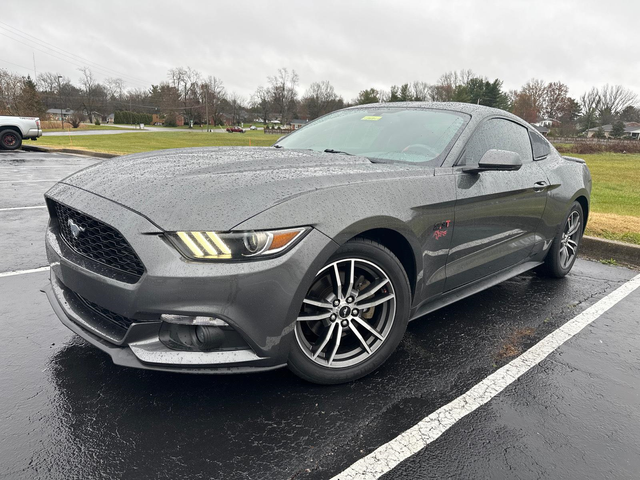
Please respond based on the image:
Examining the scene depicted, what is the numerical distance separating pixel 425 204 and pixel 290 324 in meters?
1.08

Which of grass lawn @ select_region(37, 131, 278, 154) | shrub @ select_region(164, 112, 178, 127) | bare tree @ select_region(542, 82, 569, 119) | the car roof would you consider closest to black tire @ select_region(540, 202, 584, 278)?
the car roof

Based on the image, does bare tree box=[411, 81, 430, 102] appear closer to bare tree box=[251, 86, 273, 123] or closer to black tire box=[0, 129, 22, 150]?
bare tree box=[251, 86, 273, 123]

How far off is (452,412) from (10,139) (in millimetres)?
20691

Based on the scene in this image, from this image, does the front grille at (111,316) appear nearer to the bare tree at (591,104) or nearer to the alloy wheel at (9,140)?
the alloy wheel at (9,140)

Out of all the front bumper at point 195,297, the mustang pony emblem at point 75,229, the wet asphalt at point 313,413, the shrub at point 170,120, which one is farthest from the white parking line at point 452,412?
the shrub at point 170,120

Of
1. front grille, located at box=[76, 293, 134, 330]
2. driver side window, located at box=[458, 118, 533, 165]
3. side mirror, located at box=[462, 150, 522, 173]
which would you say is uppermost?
driver side window, located at box=[458, 118, 533, 165]

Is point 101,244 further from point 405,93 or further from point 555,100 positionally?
point 555,100

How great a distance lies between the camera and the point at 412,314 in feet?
9.11

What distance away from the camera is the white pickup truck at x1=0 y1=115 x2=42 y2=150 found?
17250mm

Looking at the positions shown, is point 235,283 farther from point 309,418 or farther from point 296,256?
point 309,418

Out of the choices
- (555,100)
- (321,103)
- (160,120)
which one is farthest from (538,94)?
(160,120)

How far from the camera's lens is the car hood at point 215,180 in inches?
78.9

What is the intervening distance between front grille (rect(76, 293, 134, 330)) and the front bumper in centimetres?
5

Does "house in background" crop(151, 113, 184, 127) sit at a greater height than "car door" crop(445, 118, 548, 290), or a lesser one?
lesser
